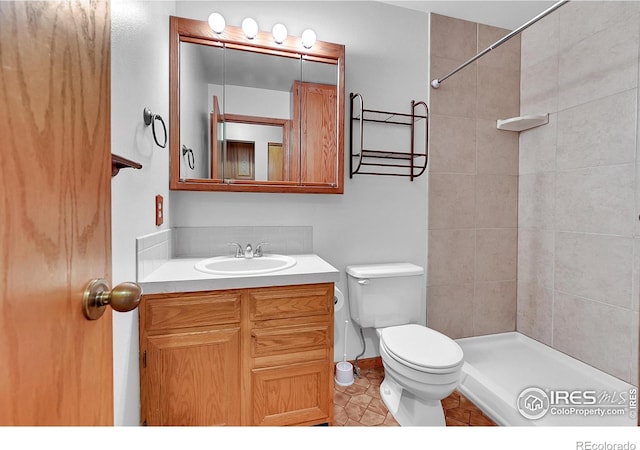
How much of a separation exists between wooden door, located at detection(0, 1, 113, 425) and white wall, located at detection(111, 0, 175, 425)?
48 cm

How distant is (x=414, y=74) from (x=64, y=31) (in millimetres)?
1966

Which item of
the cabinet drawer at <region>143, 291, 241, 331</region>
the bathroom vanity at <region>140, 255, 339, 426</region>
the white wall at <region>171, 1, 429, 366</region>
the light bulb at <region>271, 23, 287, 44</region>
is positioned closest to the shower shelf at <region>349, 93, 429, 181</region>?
the white wall at <region>171, 1, 429, 366</region>

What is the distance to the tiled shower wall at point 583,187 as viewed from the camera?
5.14 feet

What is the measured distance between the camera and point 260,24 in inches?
66.5

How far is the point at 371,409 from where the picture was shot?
61.1 inches

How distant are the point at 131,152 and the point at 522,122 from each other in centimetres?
230

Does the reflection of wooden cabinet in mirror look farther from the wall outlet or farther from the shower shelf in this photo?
the wall outlet

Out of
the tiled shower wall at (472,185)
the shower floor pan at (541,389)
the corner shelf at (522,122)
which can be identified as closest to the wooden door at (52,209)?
the shower floor pan at (541,389)

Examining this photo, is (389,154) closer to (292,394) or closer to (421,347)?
(421,347)

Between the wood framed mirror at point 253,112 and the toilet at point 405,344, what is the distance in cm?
62

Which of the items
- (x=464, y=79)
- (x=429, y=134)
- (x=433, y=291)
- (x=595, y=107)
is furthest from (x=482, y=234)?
(x=464, y=79)

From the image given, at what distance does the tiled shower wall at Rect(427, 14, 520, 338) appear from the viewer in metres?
1.99

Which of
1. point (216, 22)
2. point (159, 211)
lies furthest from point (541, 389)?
point (216, 22)

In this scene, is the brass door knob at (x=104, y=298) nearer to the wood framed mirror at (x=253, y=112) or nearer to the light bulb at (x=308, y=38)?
the wood framed mirror at (x=253, y=112)
